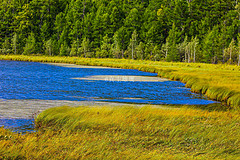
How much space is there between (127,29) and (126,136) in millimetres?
112235

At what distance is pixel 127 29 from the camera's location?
122688mm

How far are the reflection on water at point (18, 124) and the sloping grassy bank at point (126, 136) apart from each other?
469 millimetres

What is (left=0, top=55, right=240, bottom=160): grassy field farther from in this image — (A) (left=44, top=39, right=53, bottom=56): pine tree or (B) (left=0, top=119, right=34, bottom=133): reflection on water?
(A) (left=44, top=39, right=53, bottom=56): pine tree

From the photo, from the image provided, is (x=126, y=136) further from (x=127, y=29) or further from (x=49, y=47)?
(x=49, y=47)

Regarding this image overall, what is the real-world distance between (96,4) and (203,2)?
1897 inches

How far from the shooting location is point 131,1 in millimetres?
135875

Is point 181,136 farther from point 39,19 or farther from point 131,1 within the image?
point 39,19

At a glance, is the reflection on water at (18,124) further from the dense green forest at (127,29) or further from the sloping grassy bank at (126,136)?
the dense green forest at (127,29)

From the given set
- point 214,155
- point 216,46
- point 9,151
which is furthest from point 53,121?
point 216,46

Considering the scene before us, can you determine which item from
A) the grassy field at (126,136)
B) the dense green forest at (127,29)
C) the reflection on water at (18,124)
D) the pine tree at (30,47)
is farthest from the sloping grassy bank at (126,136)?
the pine tree at (30,47)

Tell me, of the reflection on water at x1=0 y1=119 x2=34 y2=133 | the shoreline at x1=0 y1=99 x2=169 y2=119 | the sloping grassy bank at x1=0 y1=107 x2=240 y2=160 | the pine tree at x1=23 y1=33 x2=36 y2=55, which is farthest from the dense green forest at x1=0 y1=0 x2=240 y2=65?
the reflection on water at x1=0 y1=119 x2=34 y2=133

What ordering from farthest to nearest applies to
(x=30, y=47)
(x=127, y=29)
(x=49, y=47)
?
(x=49, y=47), (x=30, y=47), (x=127, y=29)

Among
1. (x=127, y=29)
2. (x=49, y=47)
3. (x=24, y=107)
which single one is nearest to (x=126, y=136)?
(x=24, y=107)

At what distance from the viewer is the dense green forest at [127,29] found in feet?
325
